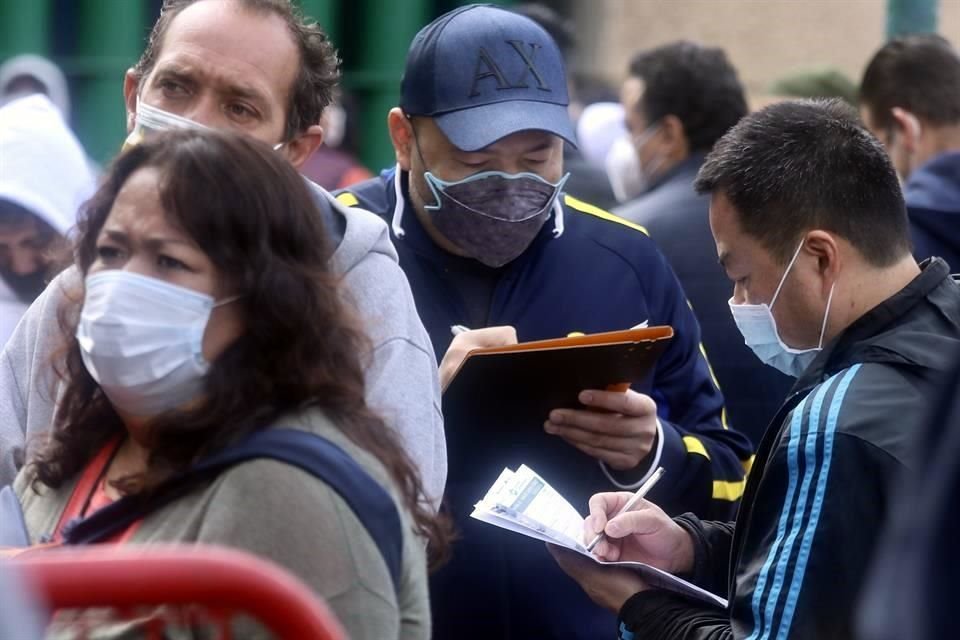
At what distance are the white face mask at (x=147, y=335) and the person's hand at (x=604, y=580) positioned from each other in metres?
0.95

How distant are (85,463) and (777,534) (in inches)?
40.2

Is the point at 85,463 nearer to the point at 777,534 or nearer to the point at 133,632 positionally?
the point at 133,632

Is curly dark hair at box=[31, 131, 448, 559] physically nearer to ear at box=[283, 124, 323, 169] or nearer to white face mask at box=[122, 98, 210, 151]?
white face mask at box=[122, 98, 210, 151]

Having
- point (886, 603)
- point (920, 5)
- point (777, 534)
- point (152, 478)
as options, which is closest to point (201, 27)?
point (152, 478)

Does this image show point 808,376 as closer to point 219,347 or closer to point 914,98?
point 219,347

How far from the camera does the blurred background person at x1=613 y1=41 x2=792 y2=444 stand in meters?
4.12

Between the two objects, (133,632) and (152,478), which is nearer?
(133,632)

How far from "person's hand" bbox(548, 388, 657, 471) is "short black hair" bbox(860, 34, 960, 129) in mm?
2168

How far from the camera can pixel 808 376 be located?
258 centimetres

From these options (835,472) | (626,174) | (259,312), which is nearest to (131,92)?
(259,312)

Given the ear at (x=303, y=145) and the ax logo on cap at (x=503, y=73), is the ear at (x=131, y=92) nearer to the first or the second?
the ear at (x=303, y=145)

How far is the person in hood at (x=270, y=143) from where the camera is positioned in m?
2.47

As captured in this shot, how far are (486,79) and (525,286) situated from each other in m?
0.43

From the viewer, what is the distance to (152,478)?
2043 millimetres
